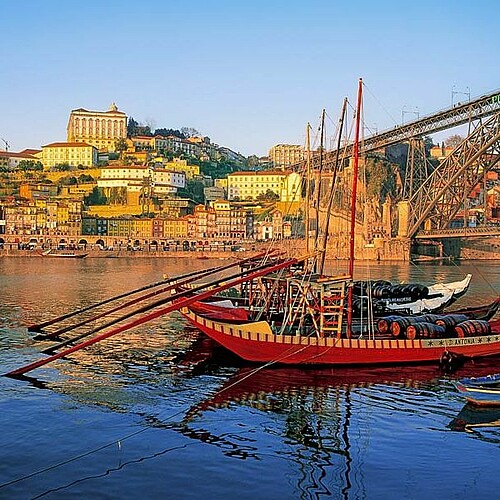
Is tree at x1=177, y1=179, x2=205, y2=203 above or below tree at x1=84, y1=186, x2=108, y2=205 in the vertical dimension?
above

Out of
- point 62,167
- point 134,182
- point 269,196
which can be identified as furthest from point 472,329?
point 62,167

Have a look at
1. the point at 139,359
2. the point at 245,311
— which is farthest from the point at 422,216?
the point at 139,359

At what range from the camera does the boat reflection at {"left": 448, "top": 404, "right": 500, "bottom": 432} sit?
12.2 m

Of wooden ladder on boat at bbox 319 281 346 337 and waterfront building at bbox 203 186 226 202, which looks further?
waterfront building at bbox 203 186 226 202

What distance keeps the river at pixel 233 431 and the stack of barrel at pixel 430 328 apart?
77 centimetres

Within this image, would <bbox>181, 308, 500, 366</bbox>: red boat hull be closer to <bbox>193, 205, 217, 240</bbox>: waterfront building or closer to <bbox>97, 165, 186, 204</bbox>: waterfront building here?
<bbox>193, 205, 217, 240</bbox>: waterfront building

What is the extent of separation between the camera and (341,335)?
1714 centimetres

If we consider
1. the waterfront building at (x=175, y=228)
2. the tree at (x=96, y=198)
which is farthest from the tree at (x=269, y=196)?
the tree at (x=96, y=198)

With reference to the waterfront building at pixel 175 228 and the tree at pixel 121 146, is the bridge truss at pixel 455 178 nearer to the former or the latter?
the waterfront building at pixel 175 228

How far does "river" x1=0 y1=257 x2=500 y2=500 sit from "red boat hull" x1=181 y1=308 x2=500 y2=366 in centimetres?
32

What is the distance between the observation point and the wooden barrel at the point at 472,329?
17812 millimetres

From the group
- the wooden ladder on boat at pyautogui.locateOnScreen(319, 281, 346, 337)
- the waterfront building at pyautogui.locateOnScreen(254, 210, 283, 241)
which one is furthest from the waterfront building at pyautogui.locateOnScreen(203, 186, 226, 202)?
the wooden ladder on boat at pyautogui.locateOnScreen(319, 281, 346, 337)

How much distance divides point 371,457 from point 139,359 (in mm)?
8460

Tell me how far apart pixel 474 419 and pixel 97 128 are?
126 meters
